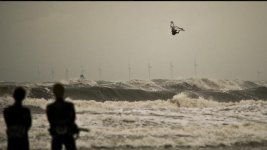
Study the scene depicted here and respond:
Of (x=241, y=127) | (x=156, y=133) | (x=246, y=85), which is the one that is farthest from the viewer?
(x=246, y=85)

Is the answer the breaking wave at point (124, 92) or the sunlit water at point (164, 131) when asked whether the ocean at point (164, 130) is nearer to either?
the sunlit water at point (164, 131)

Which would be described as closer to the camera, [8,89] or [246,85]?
[8,89]

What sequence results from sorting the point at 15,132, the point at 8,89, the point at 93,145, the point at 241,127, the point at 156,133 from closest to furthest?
the point at 15,132 → the point at 93,145 → the point at 156,133 → the point at 241,127 → the point at 8,89

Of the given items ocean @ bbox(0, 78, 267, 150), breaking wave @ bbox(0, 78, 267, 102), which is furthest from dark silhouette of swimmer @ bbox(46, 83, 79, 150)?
breaking wave @ bbox(0, 78, 267, 102)

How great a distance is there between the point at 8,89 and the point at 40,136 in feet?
160

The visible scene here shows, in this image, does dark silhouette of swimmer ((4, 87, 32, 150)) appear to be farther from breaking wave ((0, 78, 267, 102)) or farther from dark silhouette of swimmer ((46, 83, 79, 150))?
breaking wave ((0, 78, 267, 102))

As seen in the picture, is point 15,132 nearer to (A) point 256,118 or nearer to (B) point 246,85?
(A) point 256,118

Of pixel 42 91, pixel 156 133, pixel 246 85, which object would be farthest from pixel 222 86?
pixel 156 133

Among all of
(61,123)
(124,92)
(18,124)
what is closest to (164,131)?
(61,123)

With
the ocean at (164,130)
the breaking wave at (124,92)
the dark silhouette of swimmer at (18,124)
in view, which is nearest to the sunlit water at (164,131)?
the ocean at (164,130)

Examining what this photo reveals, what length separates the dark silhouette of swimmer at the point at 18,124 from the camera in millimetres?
9469

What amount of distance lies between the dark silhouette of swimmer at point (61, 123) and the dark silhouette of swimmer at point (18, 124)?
0.56m

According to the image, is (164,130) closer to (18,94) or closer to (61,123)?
(61,123)

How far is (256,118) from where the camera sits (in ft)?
95.0
